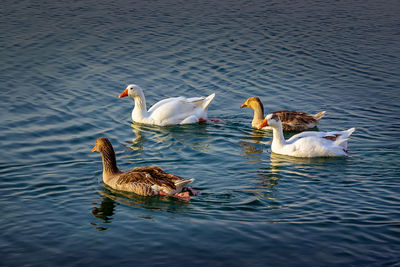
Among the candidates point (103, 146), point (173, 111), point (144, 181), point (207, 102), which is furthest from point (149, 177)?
point (207, 102)

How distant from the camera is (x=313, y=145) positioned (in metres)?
14.3

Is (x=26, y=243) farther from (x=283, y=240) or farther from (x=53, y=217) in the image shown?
(x=283, y=240)

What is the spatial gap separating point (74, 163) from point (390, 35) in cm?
1863

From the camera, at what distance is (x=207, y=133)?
16.4 metres

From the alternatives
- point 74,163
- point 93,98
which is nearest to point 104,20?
point 93,98

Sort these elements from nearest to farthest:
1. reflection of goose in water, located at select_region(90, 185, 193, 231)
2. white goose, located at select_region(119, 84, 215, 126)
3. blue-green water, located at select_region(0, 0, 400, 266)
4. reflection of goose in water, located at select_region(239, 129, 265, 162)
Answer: blue-green water, located at select_region(0, 0, 400, 266)
reflection of goose in water, located at select_region(90, 185, 193, 231)
reflection of goose in water, located at select_region(239, 129, 265, 162)
white goose, located at select_region(119, 84, 215, 126)

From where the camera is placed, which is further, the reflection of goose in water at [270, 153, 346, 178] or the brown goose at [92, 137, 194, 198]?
the reflection of goose in water at [270, 153, 346, 178]

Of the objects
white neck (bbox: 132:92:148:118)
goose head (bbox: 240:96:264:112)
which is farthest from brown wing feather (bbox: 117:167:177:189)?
goose head (bbox: 240:96:264:112)

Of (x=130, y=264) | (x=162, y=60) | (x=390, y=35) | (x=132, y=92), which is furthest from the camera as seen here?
(x=390, y=35)

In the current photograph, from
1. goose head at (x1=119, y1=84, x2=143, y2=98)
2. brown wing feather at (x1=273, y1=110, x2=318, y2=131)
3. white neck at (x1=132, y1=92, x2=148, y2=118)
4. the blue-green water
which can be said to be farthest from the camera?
goose head at (x1=119, y1=84, x2=143, y2=98)

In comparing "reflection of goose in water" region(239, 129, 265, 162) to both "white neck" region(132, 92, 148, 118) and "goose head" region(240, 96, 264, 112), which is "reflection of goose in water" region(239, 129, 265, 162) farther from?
"white neck" region(132, 92, 148, 118)

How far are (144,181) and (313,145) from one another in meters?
4.82

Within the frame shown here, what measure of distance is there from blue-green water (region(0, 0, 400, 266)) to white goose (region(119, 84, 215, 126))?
430mm

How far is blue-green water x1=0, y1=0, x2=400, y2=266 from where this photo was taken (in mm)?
9828
